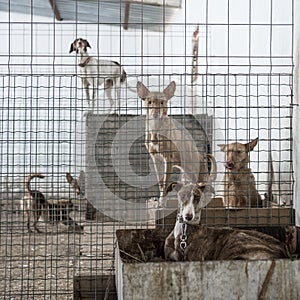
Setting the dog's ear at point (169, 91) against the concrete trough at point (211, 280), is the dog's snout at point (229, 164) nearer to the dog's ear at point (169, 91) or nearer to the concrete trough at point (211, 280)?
the dog's ear at point (169, 91)

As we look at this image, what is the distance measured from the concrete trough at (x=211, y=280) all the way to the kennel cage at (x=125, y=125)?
0.83m

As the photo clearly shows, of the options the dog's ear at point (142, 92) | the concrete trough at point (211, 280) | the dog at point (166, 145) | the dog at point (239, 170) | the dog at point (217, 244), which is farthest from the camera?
the dog at point (166, 145)

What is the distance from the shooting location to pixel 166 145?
574 cm

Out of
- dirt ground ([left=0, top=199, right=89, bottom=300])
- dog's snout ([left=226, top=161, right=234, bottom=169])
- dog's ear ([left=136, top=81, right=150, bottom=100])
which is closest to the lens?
dirt ground ([left=0, top=199, right=89, bottom=300])

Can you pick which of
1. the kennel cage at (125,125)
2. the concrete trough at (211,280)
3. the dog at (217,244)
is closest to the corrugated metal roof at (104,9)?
the kennel cage at (125,125)

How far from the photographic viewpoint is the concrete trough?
320cm

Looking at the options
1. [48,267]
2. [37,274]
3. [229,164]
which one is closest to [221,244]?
[229,164]

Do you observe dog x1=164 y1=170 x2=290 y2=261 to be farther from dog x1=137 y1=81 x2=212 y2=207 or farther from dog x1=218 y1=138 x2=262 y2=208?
dog x1=137 y1=81 x2=212 y2=207

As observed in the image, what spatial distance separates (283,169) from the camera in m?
4.75

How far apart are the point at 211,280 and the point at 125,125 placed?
3547 millimetres

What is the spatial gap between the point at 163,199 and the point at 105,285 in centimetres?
84

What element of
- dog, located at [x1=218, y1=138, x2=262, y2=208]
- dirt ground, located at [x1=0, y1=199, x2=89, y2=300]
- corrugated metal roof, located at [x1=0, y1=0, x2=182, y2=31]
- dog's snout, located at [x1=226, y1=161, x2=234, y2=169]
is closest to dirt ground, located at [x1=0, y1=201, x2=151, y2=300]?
dirt ground, located at [x1=0, y1=199, x2=89, y2=300]

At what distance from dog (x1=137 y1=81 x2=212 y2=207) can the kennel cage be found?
0.21m

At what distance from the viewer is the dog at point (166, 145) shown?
523cm
